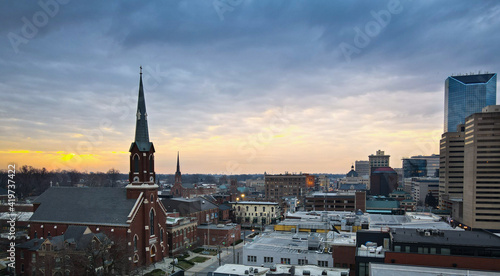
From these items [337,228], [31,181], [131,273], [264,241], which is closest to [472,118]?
[337,228]

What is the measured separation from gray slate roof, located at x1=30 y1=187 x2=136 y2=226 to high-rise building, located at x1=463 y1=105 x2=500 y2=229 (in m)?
107

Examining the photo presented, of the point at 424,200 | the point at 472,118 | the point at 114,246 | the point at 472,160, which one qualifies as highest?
the point at 472,118

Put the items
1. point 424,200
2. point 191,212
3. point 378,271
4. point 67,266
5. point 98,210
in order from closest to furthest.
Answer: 1. point 378,271
2. point 67,266
3. point 98,210
4. point 191,212
5. point 424,200

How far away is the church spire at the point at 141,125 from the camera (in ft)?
217

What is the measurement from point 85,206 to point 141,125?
18822mm

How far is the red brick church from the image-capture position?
201ft

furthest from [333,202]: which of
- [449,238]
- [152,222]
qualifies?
[449,238]

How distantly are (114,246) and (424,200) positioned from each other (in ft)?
632

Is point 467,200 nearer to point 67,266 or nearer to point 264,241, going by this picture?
point 264,241

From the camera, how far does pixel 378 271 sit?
3491 centimetres

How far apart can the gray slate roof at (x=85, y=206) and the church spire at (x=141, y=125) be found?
9.64 metres

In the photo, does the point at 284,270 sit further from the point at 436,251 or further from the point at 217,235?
the point at 217,235

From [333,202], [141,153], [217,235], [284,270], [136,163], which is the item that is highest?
[141,153]

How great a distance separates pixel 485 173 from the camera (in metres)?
110
